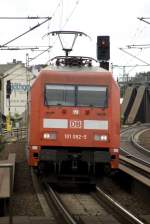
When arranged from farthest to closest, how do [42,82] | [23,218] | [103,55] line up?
[103,55], [42,82], [23,218]

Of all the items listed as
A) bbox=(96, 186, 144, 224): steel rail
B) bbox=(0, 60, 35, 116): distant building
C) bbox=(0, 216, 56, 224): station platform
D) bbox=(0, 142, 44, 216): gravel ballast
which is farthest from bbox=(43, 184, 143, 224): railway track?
bbox=(0, 60, 35, 116): distant building

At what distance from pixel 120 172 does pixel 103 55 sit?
7.37m

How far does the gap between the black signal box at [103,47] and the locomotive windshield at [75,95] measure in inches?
344

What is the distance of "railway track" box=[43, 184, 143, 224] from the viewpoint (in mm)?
11008

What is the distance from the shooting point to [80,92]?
15.7m

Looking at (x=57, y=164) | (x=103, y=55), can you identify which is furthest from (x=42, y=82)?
(x=103, y=55)

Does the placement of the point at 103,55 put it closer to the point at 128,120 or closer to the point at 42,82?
the point at 42,82

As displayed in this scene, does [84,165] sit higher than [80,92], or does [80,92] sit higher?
[80,92]

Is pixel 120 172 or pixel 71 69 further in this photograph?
pixel 120 172

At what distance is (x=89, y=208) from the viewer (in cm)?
1316

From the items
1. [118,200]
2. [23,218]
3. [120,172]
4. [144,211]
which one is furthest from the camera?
[120,172]

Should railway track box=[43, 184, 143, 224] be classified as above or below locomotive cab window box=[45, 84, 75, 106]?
below

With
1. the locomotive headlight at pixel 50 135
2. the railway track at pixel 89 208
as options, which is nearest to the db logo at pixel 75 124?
the locomotive headlight at pixel 50 135

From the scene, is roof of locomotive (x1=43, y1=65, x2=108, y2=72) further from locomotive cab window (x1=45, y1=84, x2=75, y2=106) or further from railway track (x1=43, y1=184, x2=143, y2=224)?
railway track (x1=43, y1=184, x2=143, y2=224)
